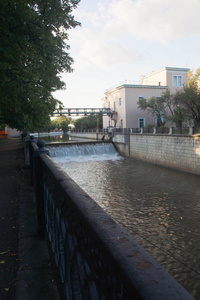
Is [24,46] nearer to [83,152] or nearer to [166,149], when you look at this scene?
[166,149]

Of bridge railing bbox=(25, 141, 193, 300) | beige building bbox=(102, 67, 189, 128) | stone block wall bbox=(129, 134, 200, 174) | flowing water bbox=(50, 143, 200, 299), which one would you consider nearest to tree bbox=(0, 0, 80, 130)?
flowing water bbox=(50, 143, 200, 299)

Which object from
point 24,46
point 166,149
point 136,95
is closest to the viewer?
point 24,46

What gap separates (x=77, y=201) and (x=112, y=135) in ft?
97.6

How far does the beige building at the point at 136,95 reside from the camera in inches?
A: 1553

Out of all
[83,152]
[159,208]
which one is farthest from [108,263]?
[83,152]

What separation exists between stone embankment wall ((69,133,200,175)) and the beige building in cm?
1153

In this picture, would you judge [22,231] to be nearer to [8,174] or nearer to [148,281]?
[148,281]

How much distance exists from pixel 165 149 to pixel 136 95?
21322mm

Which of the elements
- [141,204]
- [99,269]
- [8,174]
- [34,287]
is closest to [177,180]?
[141,204]

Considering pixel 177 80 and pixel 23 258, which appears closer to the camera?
pixel 23 258

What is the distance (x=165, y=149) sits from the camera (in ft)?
67.4

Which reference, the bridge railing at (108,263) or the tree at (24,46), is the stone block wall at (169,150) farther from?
the bridge railing at (108,263)

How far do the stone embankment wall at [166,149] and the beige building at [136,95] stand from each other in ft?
40.1

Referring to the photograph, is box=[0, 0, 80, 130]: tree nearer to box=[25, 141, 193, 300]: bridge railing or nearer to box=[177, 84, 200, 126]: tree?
box=[25, 141, 193, 300]: bridge railing
